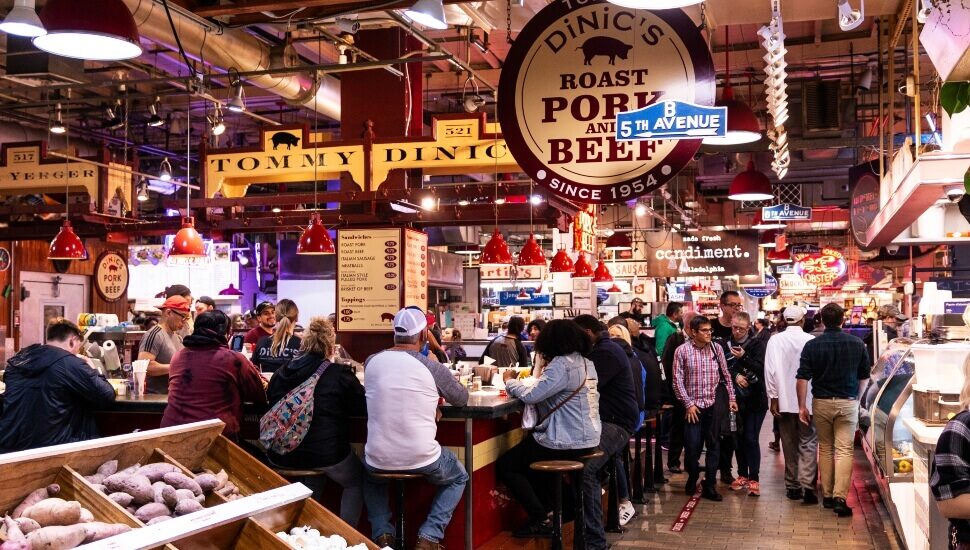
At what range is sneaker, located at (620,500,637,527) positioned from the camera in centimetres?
841

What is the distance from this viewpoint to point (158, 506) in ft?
11.8

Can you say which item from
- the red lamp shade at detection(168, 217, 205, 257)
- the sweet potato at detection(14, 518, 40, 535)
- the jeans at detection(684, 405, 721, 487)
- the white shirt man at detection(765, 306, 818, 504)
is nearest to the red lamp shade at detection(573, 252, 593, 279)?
the white shirt man at detection(765, 306, 818, 504)

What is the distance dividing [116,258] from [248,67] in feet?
31.9

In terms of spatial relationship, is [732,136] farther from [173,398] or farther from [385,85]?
[173,398]

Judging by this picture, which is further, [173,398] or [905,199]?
[905,199]

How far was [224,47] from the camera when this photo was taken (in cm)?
938

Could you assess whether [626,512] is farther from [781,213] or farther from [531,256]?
[781,213]

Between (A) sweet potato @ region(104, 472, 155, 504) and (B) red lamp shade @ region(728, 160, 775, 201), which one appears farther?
(B) red lamp shade @ region(728, 160, 775, 201)

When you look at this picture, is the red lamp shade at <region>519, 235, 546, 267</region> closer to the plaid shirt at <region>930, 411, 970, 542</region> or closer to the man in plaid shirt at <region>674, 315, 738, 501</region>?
the man in plaid shirt at <region>674, 315, 738, 501</region>

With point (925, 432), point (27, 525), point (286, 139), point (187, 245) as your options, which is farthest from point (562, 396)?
point (286, 139)

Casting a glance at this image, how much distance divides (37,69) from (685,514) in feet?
22.7

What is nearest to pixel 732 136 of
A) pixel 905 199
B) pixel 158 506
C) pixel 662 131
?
pixel 905 199

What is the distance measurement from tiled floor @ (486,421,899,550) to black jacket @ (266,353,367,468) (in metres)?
1.44

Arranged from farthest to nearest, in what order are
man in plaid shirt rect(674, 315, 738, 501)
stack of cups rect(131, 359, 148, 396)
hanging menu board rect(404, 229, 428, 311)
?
hanging menu board rect(404, 229, 428, 311), man in plaid shirt rect(674, 315, 738, 501), stack of cups rect(131, 359, 148, 396)
